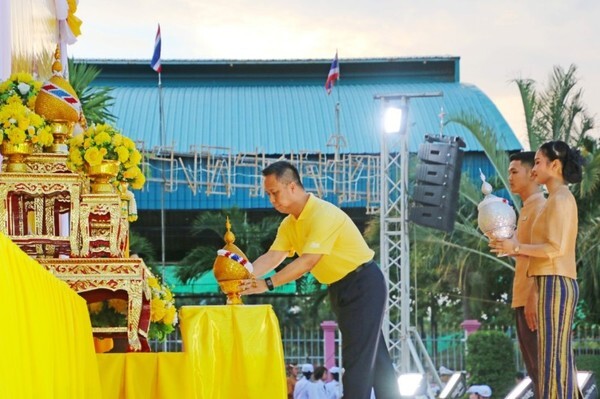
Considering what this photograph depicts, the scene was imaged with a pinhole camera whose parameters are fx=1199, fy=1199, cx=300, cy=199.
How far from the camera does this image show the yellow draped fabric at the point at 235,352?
5016 millimetres

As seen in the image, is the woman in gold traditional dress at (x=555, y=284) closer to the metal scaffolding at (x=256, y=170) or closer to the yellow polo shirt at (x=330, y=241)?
the yellow polo shirt at (x=330, y=241)

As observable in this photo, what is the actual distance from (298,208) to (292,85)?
28.6 metres

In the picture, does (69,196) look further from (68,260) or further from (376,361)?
(376,361)

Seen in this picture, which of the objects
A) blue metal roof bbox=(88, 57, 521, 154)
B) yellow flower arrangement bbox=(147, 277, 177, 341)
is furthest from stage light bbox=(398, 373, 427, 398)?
blue metal roof bbox=(88, 57, 521, 154)

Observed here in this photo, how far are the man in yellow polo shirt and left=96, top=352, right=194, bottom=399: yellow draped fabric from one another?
52 cm

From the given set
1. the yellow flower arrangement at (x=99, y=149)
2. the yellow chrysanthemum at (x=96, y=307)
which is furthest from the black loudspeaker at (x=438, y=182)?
the yellow flower arrangement at (x=99, y=149)

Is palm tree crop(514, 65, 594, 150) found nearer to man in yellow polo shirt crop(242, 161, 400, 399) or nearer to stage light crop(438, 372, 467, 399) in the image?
stage light crop(438, 372, 467, 399)

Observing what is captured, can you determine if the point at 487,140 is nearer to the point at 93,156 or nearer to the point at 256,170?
the point at 256,170

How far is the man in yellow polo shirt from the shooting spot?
5270mm

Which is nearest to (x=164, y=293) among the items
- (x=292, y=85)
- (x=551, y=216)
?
(x=551, y=216)

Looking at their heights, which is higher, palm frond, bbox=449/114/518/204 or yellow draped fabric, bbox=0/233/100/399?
palm frond, bbox=449/114/518/204

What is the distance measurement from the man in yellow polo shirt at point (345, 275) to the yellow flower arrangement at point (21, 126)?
1.12 metres

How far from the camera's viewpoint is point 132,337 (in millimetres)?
5664

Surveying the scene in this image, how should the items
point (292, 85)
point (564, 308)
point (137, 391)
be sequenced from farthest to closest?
1. point (292, 85)
2. point (137, 391)
3. point (564, 308)
